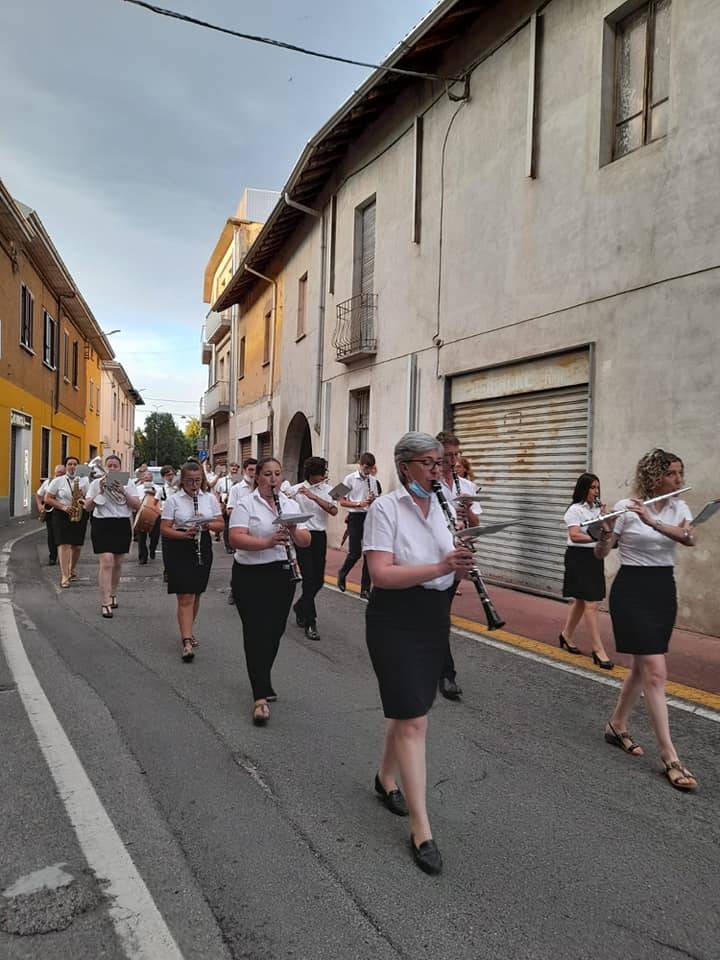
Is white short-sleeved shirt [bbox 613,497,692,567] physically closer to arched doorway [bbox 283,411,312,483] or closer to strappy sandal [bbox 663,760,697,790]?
strappy sandal [bbox 663,760,697,790]

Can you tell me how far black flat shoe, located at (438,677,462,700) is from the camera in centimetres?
523

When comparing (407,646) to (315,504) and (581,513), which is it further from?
(315,504)

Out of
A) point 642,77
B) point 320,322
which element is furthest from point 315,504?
point 320,322

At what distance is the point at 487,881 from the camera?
2.88 m

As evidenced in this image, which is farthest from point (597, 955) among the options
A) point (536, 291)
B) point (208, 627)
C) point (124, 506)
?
point (536, 291)

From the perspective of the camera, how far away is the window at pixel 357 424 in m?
15.5

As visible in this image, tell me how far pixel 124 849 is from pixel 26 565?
1011cm

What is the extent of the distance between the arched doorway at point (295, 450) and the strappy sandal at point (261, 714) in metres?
15.8

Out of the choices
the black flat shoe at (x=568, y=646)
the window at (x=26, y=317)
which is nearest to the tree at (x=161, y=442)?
the window at (x=26, y=317)

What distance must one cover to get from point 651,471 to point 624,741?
1559mm

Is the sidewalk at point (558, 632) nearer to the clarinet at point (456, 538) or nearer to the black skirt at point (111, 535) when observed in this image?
the clarinet at point (456, 538)

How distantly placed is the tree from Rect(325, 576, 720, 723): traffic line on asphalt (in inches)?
3015

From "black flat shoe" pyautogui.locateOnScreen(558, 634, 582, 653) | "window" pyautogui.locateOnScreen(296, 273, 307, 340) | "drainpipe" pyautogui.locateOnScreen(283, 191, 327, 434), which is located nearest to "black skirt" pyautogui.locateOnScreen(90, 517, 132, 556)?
"black flat shoe" pyautogui.locateOnScreen(558, 634, 582, 653)

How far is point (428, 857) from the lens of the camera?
9.66 ft
